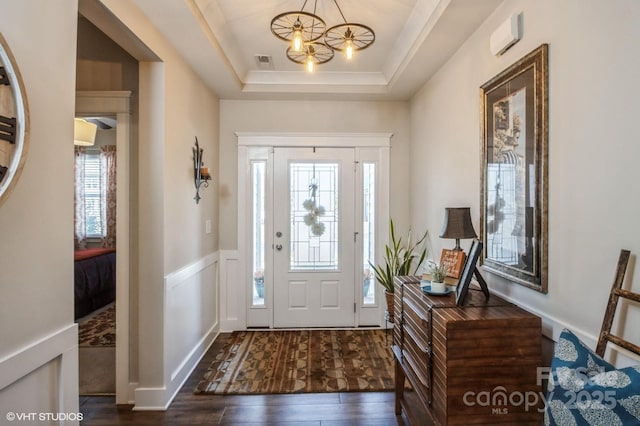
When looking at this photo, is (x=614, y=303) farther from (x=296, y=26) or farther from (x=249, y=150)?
(x=249, y=150)

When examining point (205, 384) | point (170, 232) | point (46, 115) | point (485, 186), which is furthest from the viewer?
point (205, 384)

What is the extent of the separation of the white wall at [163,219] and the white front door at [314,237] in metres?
1.15

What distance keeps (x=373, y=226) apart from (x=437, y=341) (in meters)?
2.31

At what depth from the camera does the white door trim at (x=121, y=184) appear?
2.29 m

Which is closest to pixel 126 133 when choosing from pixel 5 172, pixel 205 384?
pixel 5 172

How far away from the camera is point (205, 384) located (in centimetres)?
255

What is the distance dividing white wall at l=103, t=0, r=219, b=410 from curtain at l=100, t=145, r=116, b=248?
3.55 meters

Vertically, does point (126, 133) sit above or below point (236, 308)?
above

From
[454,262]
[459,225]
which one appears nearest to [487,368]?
[454,262]

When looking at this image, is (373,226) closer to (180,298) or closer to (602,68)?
(180,298)

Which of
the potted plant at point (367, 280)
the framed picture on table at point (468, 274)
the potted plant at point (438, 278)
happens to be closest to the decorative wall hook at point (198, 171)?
the potted plant at point (367, 280)

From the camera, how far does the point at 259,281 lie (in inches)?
146

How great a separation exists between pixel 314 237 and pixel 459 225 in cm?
190

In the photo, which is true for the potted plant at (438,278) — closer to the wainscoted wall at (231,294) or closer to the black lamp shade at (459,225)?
the black lamp shade at (459,225)
